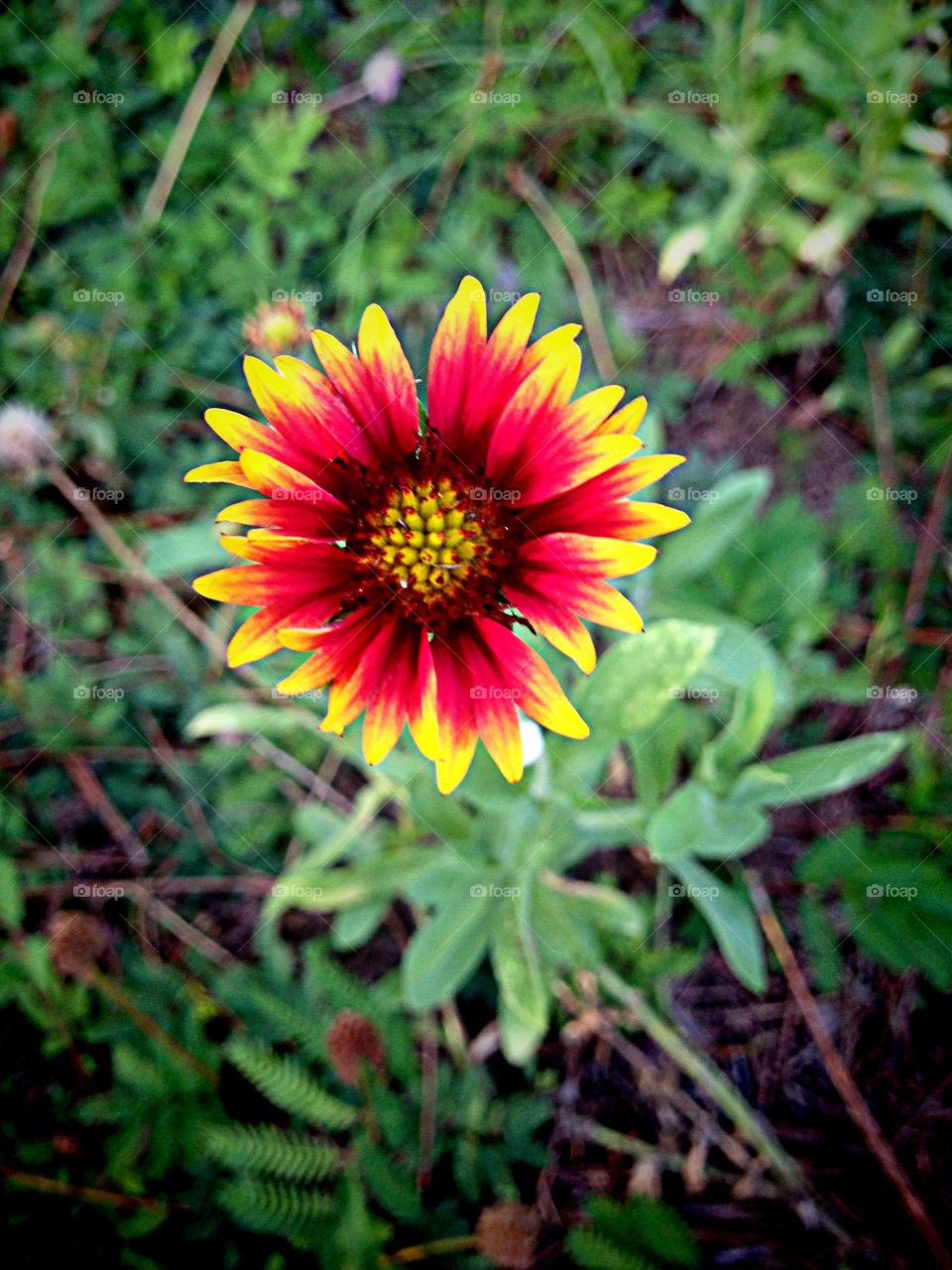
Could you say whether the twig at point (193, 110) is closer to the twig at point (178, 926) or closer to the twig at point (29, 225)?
the twig at point (29, 225)

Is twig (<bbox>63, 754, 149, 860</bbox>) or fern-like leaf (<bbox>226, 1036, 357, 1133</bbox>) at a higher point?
twig (<bbox>63, 754, 149, 860</bbox>)

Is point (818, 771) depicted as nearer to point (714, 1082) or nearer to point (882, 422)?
point (714, 1082)

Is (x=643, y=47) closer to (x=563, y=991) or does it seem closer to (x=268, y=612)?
(x=268, y=612)

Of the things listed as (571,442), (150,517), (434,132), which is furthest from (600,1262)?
(434,132)

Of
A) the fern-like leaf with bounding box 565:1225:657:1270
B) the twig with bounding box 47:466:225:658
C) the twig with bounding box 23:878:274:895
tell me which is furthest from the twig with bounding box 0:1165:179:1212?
the twig with bounding box 47:466:225:658

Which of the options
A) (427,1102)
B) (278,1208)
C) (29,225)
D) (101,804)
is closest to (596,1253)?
(427,1102)

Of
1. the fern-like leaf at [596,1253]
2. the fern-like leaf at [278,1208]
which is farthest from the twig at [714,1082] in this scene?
the fern-like leaf at [278,1208]

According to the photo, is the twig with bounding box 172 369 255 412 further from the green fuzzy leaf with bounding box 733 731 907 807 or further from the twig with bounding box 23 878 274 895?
the green fuzzy leaf with bounding box 733 731 907 807
